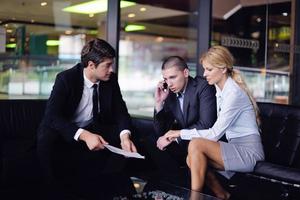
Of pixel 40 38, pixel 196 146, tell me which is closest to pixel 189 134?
pixel 196 146

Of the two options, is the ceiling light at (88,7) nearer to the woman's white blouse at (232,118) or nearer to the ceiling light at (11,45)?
the ceiling light at (11,45)

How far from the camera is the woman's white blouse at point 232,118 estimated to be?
8.86 ft

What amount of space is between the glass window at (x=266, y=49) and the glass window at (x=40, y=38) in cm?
197

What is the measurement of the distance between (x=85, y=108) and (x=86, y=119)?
82 millimetres

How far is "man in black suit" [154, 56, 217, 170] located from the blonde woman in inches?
5.4

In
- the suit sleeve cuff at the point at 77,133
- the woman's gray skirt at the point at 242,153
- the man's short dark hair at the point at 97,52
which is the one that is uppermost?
the man's short dark hair at the point at 97,52

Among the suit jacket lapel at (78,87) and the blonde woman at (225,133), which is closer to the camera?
the blonde woman at (225,133)

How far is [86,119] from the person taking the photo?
3043mm

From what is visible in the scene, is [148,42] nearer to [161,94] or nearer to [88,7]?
[88,7]

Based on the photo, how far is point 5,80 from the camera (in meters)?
6.39

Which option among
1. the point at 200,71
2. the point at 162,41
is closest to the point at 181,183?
the point at 200,71

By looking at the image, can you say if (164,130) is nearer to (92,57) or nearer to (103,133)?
(103,133)

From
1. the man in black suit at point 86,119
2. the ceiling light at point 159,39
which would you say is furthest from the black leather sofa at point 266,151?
the ceiling light at point 159,39

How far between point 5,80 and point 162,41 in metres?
7.61
